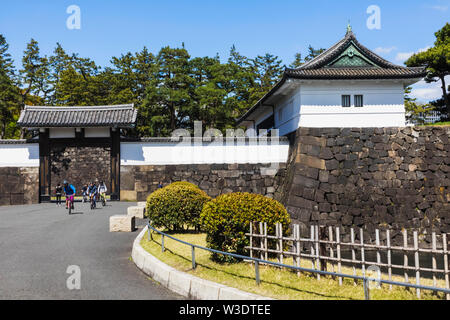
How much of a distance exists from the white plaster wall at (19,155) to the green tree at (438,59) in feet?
92.7

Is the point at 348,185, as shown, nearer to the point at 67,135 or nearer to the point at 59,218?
the point at 59,218

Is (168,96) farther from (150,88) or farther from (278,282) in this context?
(278,282)

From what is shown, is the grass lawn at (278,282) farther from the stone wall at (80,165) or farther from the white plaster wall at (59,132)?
the white plaster wall at (59,132)

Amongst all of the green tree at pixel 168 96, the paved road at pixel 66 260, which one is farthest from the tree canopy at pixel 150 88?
the paved road at pixel 66 260

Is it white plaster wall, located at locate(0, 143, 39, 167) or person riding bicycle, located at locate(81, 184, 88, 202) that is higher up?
white plaster wall, located at locate(0, 143, 39, 167)

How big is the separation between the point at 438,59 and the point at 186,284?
29881 mm

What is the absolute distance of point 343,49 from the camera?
2019 centimetres

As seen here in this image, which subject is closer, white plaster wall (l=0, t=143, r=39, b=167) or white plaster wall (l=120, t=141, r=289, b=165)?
white plaster wall (l=120, t=141, r=289, b=165)

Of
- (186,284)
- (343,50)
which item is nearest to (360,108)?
(343,50)

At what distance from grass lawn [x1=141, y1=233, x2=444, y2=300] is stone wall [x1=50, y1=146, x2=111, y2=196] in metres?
15.7

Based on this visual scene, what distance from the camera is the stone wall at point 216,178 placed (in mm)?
22562

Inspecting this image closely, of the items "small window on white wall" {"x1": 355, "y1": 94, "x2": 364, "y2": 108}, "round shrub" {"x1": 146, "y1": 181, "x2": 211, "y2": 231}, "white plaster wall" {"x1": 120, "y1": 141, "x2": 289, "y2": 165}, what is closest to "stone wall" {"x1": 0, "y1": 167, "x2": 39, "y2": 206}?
"white plaster wall" {"x1": 120, "y1": 141, "x2": 289, "y2": 165}

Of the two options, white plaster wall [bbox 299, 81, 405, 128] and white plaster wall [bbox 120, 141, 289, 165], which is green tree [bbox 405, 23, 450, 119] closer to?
white plaster wall [bbox 299, 81, 405, 128]

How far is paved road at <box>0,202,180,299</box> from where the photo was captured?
22.5ft
